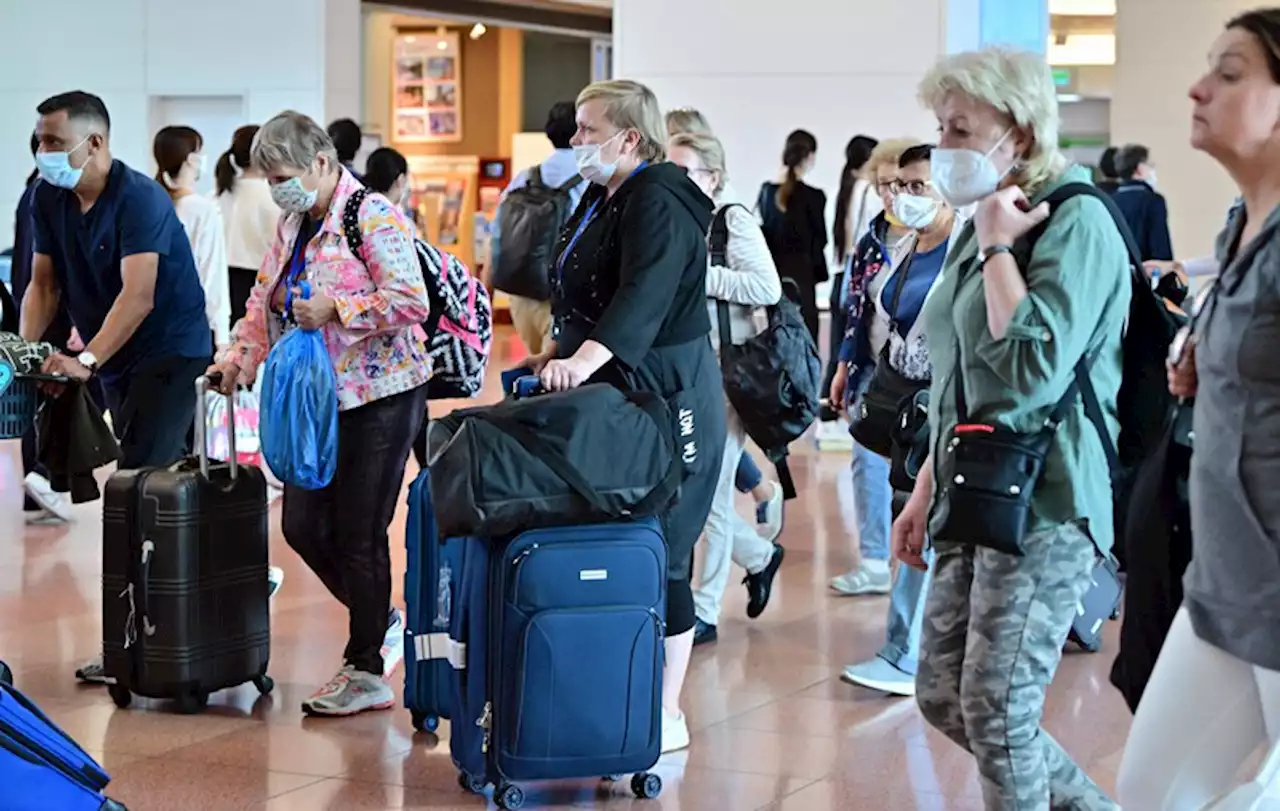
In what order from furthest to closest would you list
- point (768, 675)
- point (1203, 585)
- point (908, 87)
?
point (908, 87)
point (768, 675)
point (1203, 585)

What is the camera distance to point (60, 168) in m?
5.25

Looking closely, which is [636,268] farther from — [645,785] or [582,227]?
[645,785]

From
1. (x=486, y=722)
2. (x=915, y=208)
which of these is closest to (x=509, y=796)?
(x=486, y=722)

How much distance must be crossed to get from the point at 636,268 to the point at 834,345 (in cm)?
436

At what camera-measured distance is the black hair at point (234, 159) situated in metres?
8.26

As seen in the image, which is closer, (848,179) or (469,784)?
(469,784)

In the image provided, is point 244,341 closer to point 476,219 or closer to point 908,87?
point 908,87

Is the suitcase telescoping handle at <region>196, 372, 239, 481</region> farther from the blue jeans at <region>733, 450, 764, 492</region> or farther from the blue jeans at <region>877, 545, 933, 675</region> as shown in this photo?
the blue jeans at <region>733, 450, 764, 492</region>

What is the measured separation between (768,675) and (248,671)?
1.51 metres

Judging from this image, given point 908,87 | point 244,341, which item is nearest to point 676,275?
point 244,341

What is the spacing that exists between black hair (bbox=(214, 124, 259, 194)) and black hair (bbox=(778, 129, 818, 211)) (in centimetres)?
364

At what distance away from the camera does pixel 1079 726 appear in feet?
16.1

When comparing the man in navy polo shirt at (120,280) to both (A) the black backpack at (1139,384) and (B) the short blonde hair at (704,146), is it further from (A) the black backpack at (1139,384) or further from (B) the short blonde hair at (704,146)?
(A) the black backpack at (1139,384)

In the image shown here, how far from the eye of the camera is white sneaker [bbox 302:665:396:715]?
16.0ft
